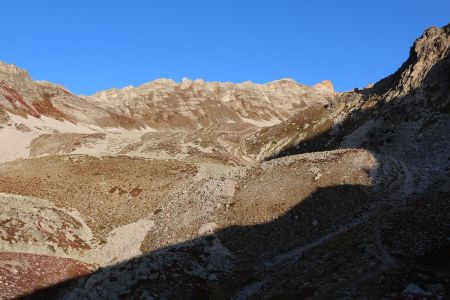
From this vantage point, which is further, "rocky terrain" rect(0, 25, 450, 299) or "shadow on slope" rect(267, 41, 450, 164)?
"shadow on slope" rect(267, 41, 450, 164)

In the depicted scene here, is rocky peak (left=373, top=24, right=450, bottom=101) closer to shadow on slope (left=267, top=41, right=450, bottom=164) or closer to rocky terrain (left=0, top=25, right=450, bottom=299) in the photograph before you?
shadow on slope (left=267, top=41, right=450, bottom=164)

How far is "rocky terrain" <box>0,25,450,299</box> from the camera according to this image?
3344 centimetres

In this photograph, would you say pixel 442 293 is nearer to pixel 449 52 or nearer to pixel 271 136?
pixel 449 52

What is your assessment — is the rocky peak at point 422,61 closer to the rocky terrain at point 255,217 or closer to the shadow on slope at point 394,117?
the shadow on slope at point 394,117

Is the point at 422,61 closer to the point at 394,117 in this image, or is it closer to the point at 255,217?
the point at 394,117

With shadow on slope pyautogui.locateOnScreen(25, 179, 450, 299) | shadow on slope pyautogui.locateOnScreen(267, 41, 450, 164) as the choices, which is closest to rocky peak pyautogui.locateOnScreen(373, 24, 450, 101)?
shadow on slope pyautogui.locateOnScreen(267, 41, 450, 164)

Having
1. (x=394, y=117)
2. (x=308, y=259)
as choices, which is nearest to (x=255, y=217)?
(x=308, y=259)

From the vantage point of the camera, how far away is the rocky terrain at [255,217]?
1316 inches

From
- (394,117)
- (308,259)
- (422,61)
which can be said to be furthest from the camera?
(422,61)

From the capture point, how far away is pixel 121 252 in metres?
47.9

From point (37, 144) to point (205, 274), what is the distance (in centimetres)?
7112

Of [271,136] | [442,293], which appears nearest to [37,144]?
[271,136]

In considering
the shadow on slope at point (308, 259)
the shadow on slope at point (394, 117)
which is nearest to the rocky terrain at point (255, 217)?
the shadow on slope at point (308, 259)

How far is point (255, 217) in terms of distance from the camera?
49.5 meters
